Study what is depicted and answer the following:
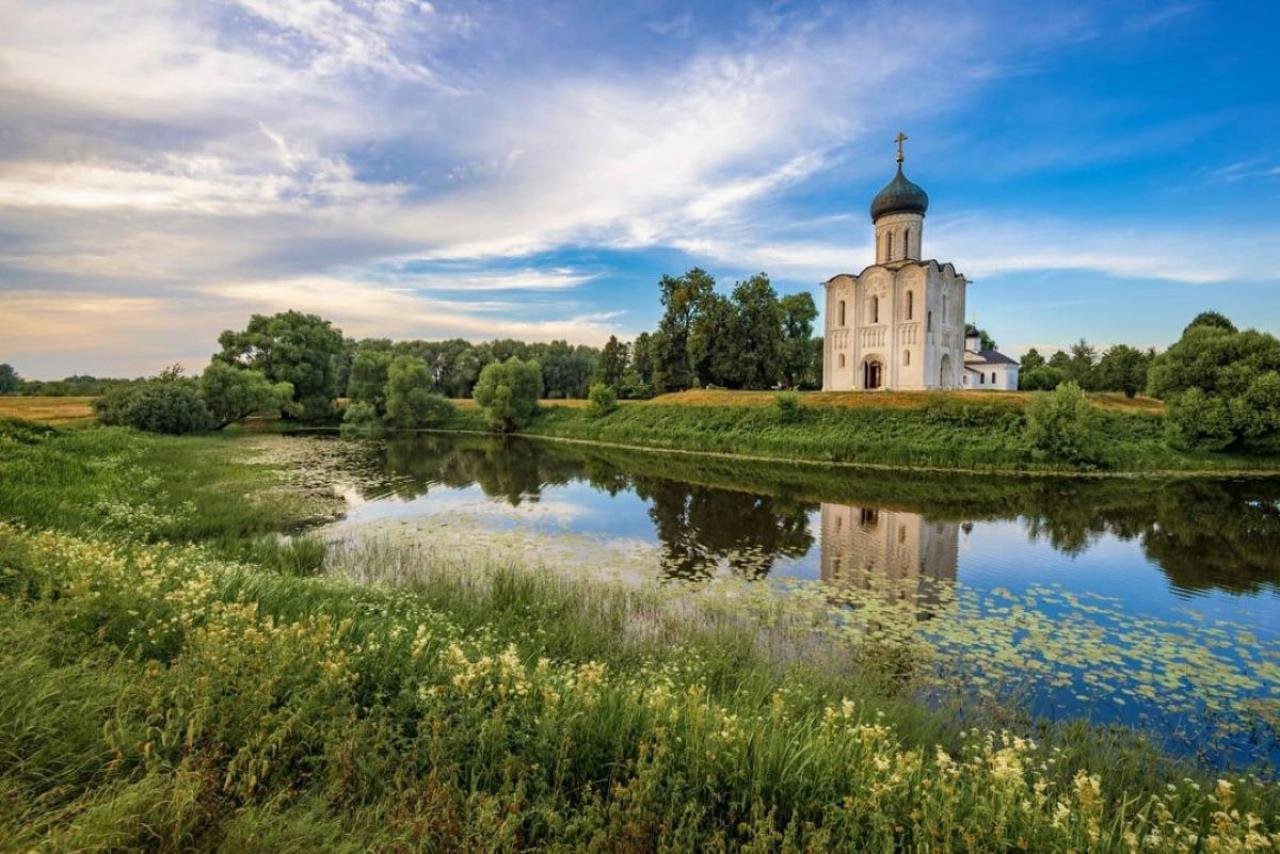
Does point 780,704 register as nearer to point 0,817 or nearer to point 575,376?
point 0,817

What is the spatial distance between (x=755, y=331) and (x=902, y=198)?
1459cm

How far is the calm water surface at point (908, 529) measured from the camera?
38.2 feet

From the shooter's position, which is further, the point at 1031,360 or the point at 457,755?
the point at 1031,360

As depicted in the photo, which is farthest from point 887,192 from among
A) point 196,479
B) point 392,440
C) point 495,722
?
point 495,722

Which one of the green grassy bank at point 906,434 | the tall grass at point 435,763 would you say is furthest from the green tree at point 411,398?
the tall grass at point 435,763

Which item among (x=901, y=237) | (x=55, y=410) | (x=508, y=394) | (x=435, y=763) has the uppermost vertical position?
(x=901, y=237)

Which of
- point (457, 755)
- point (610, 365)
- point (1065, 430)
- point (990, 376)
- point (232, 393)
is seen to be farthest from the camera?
point (610, 365)

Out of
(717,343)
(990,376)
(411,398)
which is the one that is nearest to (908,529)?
(717,343)

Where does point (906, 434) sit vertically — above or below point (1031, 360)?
below

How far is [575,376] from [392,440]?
138 feet

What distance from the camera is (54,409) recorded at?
110 feet

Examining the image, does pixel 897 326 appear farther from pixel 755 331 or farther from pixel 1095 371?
pixel 1095 371

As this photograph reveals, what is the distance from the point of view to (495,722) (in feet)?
12.5

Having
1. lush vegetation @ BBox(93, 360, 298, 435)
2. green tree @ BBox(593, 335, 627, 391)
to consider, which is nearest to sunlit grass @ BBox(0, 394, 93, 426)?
lush vegetation @ BBox(93, 360, 298, 435)
